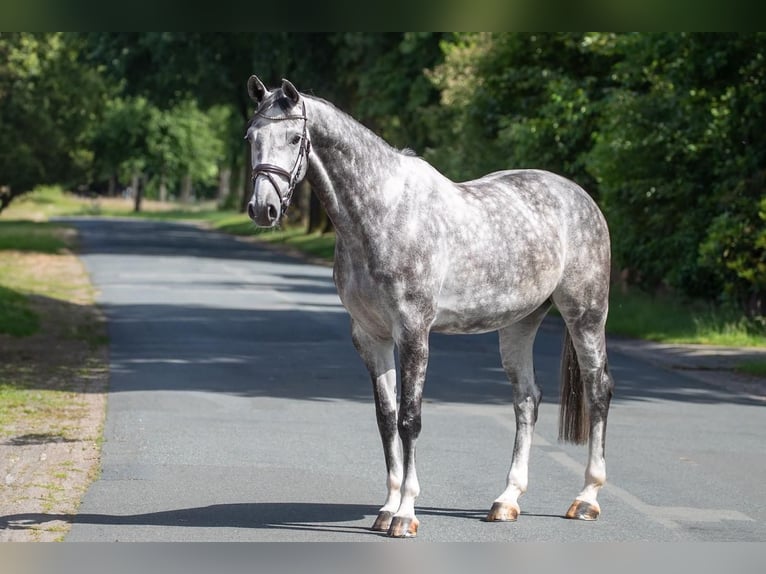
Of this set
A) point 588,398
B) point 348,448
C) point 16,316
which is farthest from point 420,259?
point 16,316

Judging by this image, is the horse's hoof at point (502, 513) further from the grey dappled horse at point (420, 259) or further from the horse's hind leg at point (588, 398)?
the horse's hind leg at point (588, 398)

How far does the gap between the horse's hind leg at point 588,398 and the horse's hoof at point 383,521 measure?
1.18 meters

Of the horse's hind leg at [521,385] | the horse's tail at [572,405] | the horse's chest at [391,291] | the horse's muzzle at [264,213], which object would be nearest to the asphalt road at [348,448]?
the horse's hind leg at [521,385]

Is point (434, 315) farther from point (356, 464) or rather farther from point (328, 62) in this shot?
point (328, 62)

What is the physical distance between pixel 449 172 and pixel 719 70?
1359cm

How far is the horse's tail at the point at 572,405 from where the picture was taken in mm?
9136

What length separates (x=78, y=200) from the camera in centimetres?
11931

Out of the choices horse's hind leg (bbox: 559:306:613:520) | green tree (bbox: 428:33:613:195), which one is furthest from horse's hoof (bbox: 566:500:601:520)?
green tree (bbox: 428:33:613:195)

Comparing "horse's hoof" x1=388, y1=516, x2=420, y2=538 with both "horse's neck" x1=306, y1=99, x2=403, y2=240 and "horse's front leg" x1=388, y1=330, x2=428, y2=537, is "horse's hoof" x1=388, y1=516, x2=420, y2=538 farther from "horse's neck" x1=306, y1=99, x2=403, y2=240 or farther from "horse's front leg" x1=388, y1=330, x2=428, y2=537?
"horse's neck" x1=306, y1=99, x2=403, y2=240

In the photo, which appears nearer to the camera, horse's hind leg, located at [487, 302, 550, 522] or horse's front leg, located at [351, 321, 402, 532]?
horse's front leg, located at [351, 321, 402, 532]

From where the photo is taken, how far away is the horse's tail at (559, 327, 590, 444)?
914 cm

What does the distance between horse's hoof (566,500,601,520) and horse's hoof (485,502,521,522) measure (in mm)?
357

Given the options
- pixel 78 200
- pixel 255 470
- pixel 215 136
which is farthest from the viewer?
pixel 78 200

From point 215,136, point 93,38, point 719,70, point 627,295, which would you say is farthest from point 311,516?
point 215,136
